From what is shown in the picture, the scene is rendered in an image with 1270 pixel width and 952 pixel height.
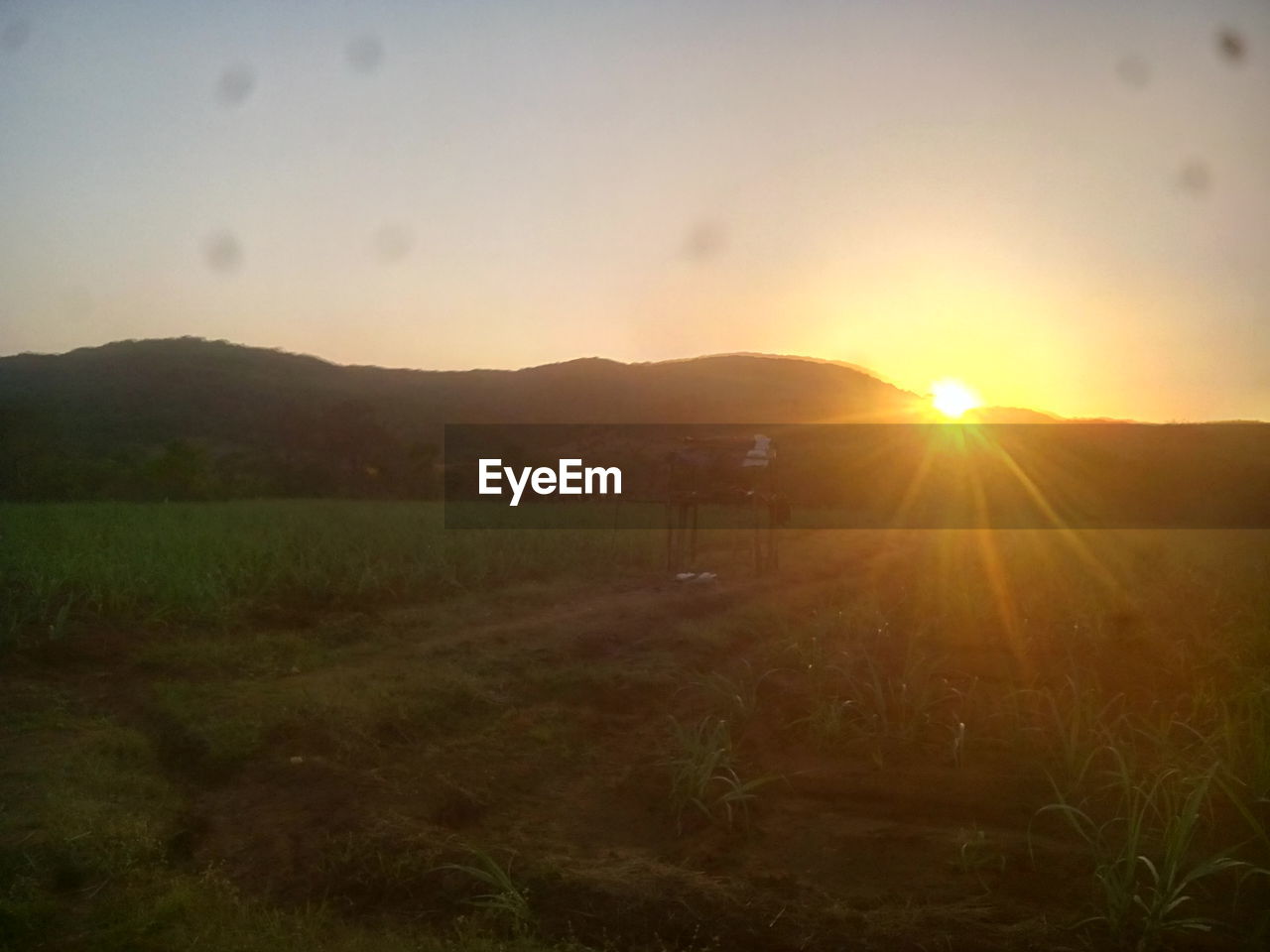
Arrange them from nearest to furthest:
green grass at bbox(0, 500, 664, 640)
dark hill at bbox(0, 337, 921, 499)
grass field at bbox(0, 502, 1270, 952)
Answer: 1. grass field at bbox(0, 502, 1270, 952)
2. green grass at bbox(0, 500, 664, 640)
3. dark hill at bbox(0, 337, 921, 499)

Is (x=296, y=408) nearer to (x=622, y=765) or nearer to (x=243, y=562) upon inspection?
(x=243, y=562)

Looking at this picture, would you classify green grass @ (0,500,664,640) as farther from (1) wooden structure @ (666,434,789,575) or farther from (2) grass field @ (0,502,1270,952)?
(1) wooden structure @ (666,434,789,575)

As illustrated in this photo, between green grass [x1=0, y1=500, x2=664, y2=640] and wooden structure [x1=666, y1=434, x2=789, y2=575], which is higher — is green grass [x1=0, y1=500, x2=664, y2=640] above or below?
below

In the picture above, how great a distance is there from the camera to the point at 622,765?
6.33 metres

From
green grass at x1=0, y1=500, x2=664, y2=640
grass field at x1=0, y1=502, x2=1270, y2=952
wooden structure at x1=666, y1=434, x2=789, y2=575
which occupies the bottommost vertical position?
grass field at x1=0, y1=502, x2=1270, y2=952

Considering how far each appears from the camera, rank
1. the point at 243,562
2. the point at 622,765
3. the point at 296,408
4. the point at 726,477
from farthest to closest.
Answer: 1. the point at 296,408
2. the point at 726,477
3. the point at 243,562
4. the point at 622,765

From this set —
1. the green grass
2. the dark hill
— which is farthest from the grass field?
the dark hill

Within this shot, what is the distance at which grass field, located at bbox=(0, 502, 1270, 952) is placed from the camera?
13.9ft

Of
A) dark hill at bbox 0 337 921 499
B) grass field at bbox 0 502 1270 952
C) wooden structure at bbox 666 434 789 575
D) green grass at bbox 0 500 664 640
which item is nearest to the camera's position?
grass field at bbox 0 502 1270 952

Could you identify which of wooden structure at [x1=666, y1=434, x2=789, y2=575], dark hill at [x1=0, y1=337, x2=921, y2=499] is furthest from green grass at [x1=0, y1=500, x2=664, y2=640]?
dark hill at [x1=0, y1=337, x2=921, y2=499]

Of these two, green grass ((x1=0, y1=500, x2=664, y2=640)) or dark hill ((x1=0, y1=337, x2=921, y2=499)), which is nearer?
green grass ((x1=0, y1=500, x2=664, y2=640))

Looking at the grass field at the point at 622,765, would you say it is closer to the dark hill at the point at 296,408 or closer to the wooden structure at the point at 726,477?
the wooden structure at the point at 726,477

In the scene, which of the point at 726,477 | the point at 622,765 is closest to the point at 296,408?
the point at 726,477

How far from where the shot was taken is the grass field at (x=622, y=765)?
4.23 meters
